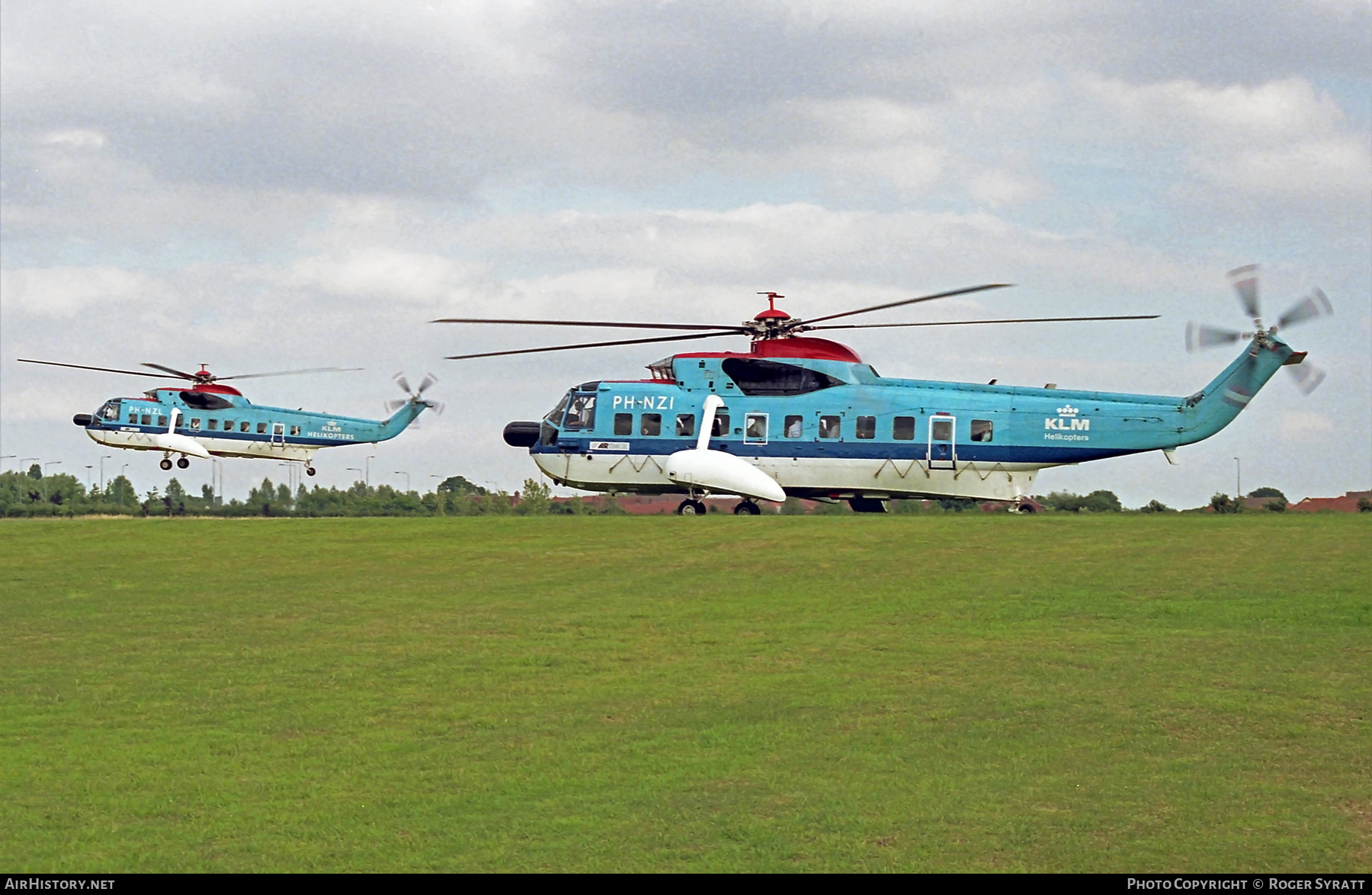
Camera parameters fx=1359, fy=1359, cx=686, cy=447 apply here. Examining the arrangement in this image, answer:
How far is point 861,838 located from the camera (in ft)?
32.6

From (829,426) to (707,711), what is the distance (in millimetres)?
18937

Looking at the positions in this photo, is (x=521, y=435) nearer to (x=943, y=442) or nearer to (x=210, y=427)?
(x=943, y=442)

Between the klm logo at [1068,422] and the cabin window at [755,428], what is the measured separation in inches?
252

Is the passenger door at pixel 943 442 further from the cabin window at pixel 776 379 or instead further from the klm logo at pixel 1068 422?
the cabin window at pixel 776 379

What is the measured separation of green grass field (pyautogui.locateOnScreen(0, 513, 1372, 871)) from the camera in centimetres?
999

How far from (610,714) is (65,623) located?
32.5 ft

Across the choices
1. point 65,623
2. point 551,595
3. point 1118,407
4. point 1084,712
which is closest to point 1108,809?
point 1084,712

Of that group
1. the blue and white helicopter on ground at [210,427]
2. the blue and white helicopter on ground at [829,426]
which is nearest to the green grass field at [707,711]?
the blue and white helicopter on ground at [829,426]

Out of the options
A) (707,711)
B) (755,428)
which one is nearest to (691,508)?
(755,428)

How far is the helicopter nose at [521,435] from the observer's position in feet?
113

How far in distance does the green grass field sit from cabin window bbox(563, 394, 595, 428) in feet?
31.1

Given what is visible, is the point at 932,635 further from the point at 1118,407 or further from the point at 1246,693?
the point at 1118,407

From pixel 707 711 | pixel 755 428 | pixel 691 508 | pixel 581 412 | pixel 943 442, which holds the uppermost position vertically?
pixel 581 412

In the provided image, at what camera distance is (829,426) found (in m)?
31.9
